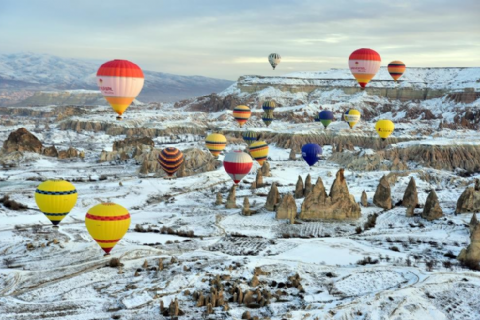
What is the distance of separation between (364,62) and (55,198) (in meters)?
35.7

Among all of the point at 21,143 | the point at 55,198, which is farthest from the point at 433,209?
the point at 21,143

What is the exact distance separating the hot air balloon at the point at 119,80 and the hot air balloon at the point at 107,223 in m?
13.5

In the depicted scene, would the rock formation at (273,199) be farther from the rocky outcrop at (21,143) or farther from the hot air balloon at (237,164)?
the rocky outcrop at (21,143)

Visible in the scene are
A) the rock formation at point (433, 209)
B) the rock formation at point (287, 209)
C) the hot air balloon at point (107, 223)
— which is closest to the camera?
the hot air balloon at point (107, 223)

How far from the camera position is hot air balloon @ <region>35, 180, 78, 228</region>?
3550cm

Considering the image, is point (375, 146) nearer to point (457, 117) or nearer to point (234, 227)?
A: point (457, 117)

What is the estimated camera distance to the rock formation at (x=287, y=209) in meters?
42.5

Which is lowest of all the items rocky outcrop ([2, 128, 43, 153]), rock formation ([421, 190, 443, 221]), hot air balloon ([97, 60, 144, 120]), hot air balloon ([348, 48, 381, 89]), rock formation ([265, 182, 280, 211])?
rocky outcrop ([2, 128, 43, 153])

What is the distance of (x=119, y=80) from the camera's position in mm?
41438

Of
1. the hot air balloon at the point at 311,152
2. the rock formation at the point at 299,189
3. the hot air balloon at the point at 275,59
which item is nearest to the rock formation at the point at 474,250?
the rock formation at the point at 299,189

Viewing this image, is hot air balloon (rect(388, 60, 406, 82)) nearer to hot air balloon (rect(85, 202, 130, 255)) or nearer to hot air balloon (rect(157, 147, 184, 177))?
hot air balloon (rect(157, 147, 184, 177))

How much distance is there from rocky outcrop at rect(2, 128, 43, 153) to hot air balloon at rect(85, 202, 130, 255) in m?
52.0

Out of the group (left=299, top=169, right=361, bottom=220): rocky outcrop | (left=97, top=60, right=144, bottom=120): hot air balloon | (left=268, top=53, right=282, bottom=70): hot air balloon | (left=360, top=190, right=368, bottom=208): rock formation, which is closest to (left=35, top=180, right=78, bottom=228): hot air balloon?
(left=97, top=60, right=144, bottom=120): hot air balloon

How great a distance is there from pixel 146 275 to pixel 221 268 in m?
3.80
